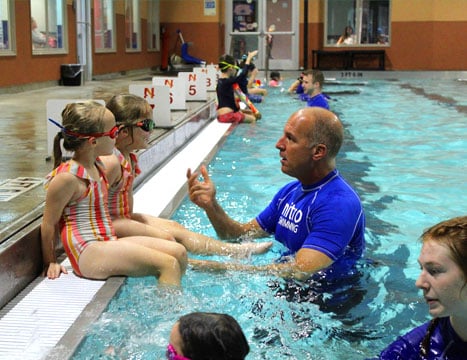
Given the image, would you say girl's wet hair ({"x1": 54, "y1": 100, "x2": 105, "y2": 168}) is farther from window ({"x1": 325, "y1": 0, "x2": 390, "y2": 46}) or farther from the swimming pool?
window ({"x1": 325, "y1": 0, "x2": 390, "y2": 46})

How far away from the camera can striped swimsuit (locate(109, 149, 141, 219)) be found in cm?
411

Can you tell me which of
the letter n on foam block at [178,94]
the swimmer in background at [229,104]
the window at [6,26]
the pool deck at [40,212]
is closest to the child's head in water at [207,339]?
the pool deck at [40,212]

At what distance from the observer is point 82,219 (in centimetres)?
362

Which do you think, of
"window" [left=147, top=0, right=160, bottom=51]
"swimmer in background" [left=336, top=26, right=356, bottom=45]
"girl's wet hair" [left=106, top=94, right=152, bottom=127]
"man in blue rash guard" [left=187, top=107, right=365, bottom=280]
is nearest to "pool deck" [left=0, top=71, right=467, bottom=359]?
"girl's wet hair" [left=106, top=94, right=152, bottom=127]

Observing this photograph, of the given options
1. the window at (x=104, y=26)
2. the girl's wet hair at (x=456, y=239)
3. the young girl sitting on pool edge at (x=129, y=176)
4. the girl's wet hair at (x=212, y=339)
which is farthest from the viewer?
the window at (x=104, y=26)

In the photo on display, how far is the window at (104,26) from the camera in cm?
2014

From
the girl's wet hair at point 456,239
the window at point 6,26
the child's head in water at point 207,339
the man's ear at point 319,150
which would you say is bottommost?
the child's head in water at point 207,339

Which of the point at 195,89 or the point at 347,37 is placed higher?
the point at 347,37

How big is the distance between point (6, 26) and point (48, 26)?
8.80 ft

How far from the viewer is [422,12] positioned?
25.2 metres

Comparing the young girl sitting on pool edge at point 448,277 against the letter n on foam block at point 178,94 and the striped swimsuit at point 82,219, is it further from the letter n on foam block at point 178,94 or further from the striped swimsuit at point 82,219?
the letter n on foam block at point 178,94

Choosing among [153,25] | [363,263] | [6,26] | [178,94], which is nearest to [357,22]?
[153,25]

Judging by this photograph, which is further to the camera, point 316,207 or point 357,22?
point 357,22

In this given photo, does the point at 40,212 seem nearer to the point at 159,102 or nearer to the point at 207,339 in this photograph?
the point at 207,339
